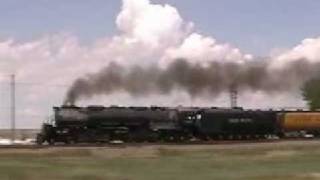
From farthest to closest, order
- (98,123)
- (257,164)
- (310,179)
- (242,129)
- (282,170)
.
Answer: (242,129), (98,123), (257,164), (282,170), (310,179)

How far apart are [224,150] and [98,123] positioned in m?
17.5

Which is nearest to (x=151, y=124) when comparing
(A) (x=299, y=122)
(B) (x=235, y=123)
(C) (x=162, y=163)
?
(B) (x=235, y=123)

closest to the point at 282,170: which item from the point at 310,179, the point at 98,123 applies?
the point at 310,179

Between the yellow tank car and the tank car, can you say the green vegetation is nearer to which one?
the yellow tank car

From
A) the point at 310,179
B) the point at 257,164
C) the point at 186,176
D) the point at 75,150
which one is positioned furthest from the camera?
the point at 75,150

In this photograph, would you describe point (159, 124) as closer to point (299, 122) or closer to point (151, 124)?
point (151, 124)

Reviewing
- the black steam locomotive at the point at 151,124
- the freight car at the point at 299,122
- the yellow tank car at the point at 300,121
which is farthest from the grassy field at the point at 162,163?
the yellow tank car at the point at 300,121

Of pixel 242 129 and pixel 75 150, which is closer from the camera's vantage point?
pixel 75 150

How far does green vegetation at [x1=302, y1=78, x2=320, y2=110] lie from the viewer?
394ft

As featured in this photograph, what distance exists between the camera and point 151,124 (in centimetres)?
6831

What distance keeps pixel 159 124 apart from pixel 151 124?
86 centimetres

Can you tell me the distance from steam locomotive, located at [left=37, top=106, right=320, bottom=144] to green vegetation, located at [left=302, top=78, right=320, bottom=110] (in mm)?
42291

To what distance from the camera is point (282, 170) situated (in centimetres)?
3359

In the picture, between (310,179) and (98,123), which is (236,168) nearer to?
(310,179)
